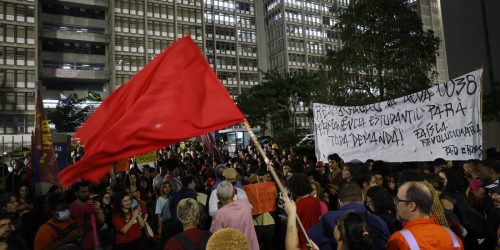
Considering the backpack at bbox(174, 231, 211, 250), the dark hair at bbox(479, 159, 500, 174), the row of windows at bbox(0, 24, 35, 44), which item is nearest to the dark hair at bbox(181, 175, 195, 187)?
the backpack at bbox(174, 231, 211, 250)

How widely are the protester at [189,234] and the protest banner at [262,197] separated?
239cm

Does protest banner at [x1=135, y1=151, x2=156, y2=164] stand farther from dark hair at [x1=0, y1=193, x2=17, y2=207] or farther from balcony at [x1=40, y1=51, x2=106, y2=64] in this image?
balcony at [x1=40, y1=51, x2=106, y2=64]

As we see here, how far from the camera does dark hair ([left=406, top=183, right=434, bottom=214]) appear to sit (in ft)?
9.10

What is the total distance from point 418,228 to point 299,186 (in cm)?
181

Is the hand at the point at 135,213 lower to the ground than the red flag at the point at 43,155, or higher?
lower

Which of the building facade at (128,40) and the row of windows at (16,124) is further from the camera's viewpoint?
the building facade at (128,40)

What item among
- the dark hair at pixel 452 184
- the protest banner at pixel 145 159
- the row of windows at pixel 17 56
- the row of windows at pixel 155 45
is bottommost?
the dark hair at pixel 452 184

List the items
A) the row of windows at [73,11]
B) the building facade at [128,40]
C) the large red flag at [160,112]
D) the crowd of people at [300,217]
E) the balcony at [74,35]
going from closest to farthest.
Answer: the crowd of people at [300,217] < the large red flag at [160,112] < the building facade at [128,40] < the balcony at [74,35] < the row of windows at [73,11]

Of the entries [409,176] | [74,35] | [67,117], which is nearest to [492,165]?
[409,176]

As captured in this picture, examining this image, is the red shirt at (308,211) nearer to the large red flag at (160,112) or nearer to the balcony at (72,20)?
the large red flag at (160,112)

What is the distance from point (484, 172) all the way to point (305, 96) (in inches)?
1314

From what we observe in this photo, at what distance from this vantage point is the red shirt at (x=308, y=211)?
14.1 feet

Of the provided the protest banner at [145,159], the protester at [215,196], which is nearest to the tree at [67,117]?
the protest banner at [145,159]

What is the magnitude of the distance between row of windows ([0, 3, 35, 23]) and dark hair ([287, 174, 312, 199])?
54550mm
